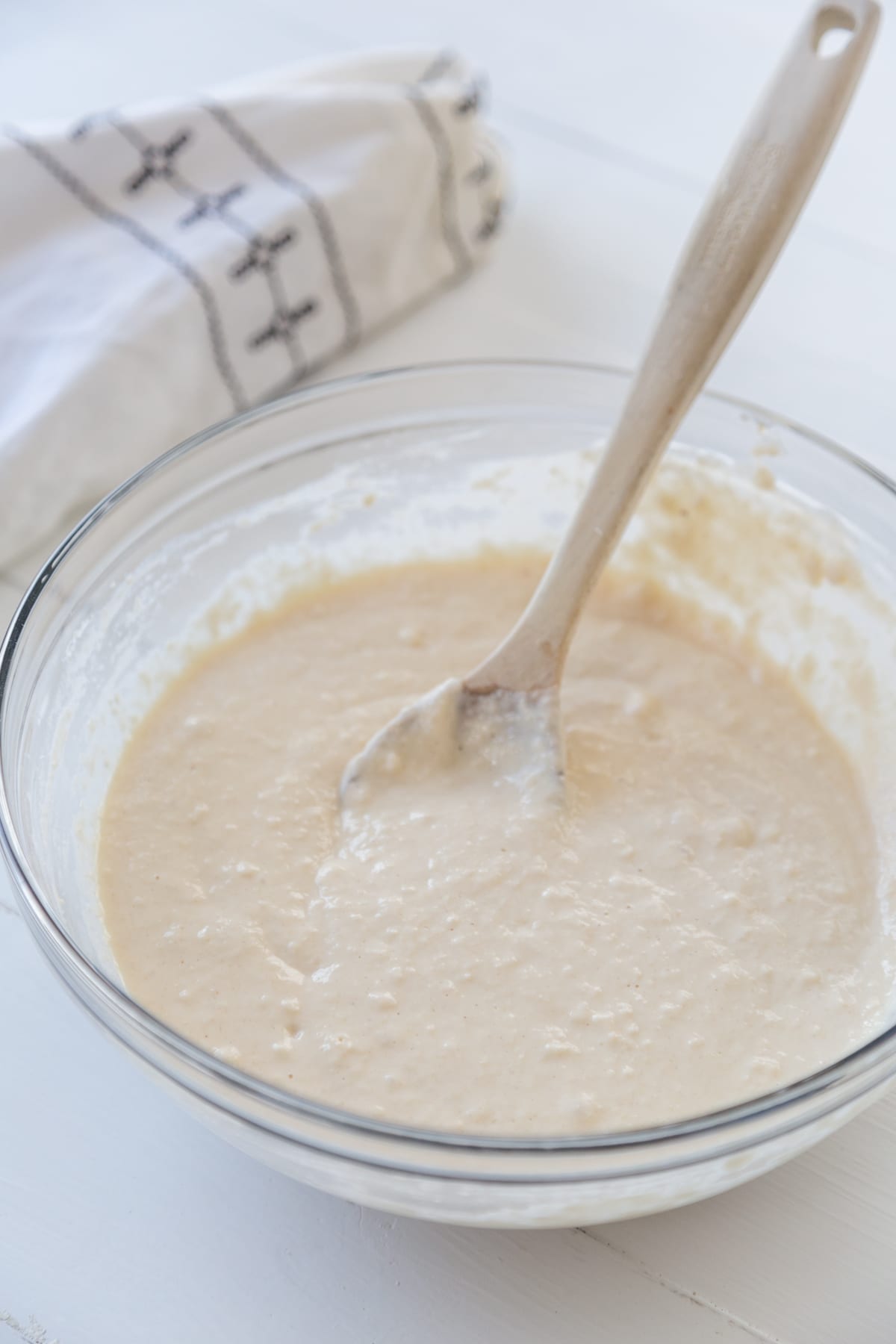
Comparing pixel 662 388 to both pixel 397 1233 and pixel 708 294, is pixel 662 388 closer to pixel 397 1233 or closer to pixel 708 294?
pixel 708 294

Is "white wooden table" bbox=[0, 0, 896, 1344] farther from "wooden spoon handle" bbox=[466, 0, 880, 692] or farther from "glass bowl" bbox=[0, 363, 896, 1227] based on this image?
"wooden spoon handle" bbox=[466, 0, 880, 692]

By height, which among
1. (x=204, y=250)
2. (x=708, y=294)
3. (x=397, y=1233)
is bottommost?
(x=397, y=1233)

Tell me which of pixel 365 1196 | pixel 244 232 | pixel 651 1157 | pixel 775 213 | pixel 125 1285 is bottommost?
pixel 125 1285

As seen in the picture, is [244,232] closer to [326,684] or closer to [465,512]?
[465,512]

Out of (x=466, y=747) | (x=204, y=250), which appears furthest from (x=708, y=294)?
(x=204, y=250)

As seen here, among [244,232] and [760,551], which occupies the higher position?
[244,232]

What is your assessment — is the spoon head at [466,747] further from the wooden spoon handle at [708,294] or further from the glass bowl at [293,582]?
the glass bowl at [293,582]

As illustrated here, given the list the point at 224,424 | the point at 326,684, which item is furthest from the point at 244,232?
the point at 326,684
